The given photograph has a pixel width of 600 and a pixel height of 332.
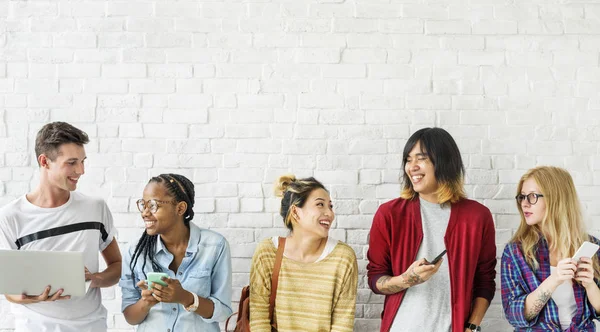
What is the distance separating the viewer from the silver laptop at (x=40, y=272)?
2582 millimetres

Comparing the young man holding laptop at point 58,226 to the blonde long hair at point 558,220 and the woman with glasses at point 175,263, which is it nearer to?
the woman with glasses at point 175,263

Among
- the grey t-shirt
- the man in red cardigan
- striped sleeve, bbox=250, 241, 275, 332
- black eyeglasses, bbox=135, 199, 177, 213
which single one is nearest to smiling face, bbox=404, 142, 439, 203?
the man in red cardigan

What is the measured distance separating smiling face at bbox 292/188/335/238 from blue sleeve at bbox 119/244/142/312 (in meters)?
0.80

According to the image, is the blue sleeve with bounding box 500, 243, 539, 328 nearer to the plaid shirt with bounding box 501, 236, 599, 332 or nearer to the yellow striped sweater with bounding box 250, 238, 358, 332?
the plaid shirt with bounding box 501, 236, 599, 332

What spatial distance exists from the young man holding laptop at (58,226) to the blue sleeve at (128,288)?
12cm

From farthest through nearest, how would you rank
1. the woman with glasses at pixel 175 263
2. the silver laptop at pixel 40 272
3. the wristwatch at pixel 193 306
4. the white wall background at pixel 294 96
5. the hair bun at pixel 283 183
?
the white wall background at pixel 294 96 < the hair bun at pixel 283 183 < the woman with glasses at pixel 175 263 < the wristwatch at pixel 193 306 < the silver laptop at pixel 40 272

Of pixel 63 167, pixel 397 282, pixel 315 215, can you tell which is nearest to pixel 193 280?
pixel 315 215

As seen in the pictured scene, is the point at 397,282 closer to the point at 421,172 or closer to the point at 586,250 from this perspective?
the point at 421,172

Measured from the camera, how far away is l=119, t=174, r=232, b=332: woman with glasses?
9.29ft

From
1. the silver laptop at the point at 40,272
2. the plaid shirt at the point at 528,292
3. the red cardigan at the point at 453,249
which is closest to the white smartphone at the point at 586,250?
the plaid shirt at the point at 528,292

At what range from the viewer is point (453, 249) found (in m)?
2.88

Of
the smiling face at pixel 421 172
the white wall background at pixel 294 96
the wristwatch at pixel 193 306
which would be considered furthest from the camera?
the white wall background at pixel 294 96

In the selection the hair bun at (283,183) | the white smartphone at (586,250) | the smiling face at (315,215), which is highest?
the hair bun at (283,183)

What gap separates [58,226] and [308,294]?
1.19 metres
